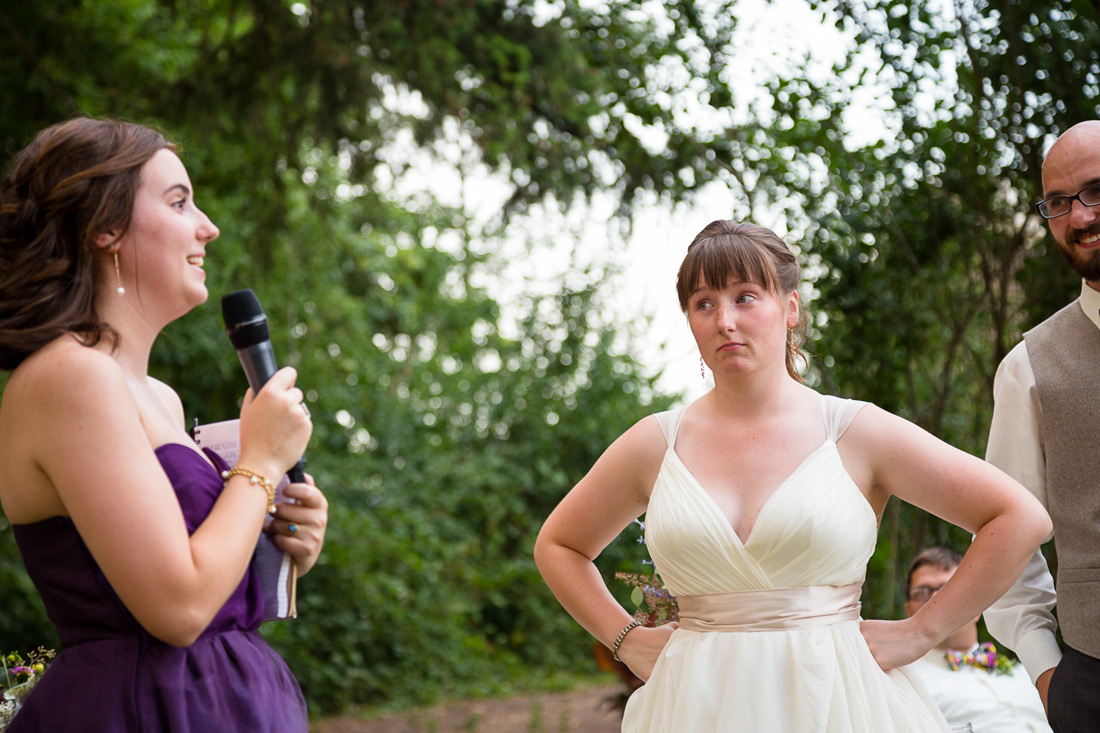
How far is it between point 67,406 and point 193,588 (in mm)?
350

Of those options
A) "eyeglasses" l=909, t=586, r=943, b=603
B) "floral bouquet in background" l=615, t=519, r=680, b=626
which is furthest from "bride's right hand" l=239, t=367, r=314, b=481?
"eyeglasses" l=909, t=586, r=943, b=603

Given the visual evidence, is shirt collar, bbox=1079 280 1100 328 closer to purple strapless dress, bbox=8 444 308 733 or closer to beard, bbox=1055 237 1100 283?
beard, bbox=1055 237 1100 283

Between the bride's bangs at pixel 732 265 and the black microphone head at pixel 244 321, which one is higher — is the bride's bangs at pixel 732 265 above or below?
above

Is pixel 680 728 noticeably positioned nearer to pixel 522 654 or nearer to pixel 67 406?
pixel 67 406

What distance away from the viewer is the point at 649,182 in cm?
732

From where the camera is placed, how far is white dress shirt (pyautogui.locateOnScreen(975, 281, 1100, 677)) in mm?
2568

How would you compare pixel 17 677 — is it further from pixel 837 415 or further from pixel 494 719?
pixel 494 719

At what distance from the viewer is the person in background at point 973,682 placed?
3.76m

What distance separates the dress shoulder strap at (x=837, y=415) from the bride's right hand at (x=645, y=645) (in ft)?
1.94

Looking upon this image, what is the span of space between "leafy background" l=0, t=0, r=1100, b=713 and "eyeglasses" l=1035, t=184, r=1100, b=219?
1483 mm

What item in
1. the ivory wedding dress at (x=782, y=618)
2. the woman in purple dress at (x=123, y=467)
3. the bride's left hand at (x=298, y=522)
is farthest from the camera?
the ivory wedding dress at (x=782, y=618)

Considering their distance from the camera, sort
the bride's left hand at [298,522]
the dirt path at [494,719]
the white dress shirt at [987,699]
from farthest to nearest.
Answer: the dirt path at [494,719] → the white dress shirt at [987,699] → the bride's left hand at [298,522]

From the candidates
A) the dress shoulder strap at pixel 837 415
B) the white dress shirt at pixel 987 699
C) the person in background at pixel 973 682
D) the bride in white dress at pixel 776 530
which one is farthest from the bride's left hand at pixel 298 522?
the white dress shirt at pixel 987 699

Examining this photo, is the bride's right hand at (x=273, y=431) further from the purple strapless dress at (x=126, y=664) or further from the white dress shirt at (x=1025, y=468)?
the white dress shirt at (x=1025, y=468)
